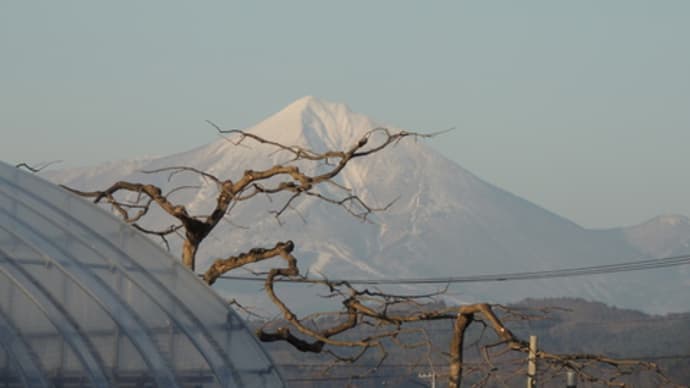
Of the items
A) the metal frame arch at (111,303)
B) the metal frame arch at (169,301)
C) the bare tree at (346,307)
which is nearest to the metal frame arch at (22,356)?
the metal frame arch at (111,303)

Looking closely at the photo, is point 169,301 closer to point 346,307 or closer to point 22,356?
point 22,356

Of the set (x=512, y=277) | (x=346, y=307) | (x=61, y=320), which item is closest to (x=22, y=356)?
(x=61, y=320)

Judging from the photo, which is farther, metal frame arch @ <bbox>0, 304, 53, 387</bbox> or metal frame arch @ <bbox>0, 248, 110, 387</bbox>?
metal frame arch @ <bbox>0, 248, 110, 387</bbox>

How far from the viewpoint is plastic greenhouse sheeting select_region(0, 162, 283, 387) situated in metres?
8.07

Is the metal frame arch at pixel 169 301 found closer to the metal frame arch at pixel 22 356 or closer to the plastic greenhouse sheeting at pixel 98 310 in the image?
the plastic greenhouse sheeting at pixel 98 310

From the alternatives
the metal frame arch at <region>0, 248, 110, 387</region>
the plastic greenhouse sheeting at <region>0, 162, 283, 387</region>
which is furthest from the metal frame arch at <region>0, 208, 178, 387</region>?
the metal frame arch at <region>0, 248, 110, 387</region>

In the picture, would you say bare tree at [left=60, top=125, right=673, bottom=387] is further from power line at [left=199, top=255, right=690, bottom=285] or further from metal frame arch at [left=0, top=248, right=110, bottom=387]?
metal frame arch at [left=0, top=248, right=110, bottom=387]

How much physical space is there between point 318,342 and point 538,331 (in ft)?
230

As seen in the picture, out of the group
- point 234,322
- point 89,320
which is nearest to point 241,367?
point 234,322

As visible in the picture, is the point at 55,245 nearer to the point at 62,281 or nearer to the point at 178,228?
the point at 62,281

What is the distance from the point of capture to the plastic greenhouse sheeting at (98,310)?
807 cm

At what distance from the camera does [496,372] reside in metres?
10.5

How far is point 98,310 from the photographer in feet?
28.3

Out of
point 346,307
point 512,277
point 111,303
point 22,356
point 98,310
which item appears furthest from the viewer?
point 512,277
